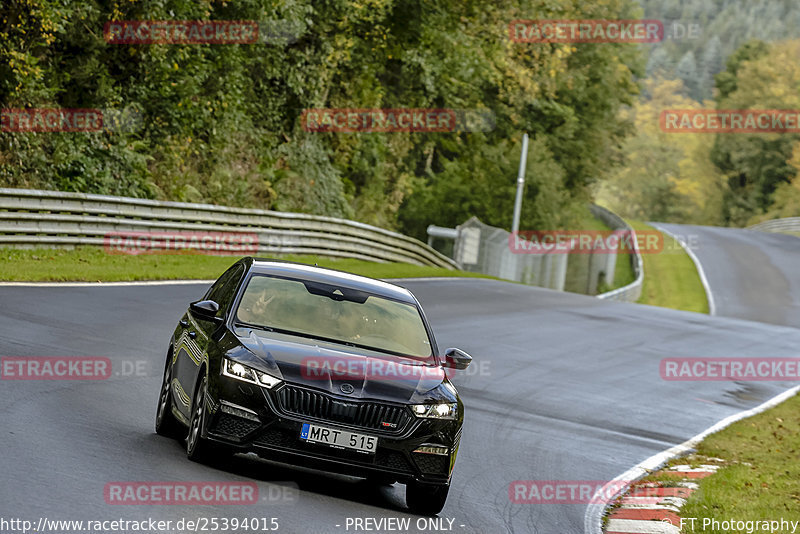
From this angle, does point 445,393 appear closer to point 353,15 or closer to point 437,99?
point 353,15

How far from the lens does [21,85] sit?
26578mm

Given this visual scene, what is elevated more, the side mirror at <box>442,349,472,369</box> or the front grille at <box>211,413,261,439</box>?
the side mirror at <box>442,349,472,369</box>

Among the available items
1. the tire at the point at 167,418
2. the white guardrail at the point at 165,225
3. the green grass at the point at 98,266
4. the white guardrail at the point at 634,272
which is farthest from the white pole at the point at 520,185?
the tire at the point at 167,418

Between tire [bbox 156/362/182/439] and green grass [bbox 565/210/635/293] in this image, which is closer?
tire [bbox 156/362/182/439]

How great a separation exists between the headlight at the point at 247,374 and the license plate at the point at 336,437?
37 centimetres

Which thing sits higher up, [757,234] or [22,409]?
[22,409]

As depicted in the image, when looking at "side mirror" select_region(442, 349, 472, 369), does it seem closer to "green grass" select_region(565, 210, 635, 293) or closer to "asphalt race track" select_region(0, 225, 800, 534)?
"asphalt race track" select_region(0, 225, 800, 534)

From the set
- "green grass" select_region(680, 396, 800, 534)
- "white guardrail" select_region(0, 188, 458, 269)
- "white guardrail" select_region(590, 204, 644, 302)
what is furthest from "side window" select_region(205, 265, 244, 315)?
"white guardrail" select_region(590, 204, 644, 302)

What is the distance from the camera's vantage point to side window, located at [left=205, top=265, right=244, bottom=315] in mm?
9297

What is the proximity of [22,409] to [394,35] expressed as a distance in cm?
3321

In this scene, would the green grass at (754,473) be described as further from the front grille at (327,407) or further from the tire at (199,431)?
the tire at (199,431)

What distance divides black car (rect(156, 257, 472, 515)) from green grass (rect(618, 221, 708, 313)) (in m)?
40.2

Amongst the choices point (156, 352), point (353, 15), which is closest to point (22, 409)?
point (156, 352)

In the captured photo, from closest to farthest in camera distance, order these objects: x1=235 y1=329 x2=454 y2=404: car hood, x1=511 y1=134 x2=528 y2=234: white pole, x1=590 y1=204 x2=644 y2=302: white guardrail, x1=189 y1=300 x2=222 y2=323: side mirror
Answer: x1=235 y1=329 x2=454 y2=404: car hood < x1=189 y1=300 x2=222 y2=323: side mirror < x1=590 y1=204 x2=644 y2=302: white guardrail < x1=511 y1=134 x2=528 y2=234: white pole
